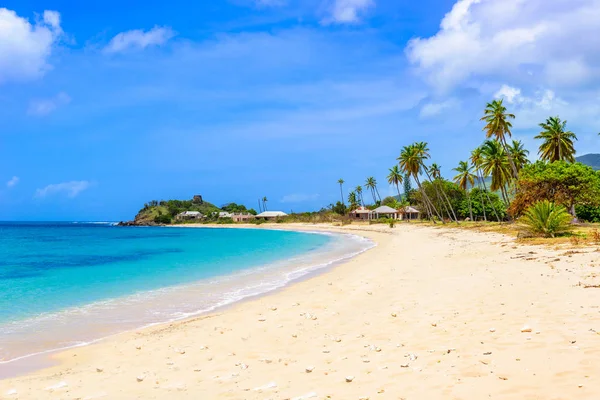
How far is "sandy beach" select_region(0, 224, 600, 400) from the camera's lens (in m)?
4.98

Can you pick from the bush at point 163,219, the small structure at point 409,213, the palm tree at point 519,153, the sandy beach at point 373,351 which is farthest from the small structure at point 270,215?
the sandy beach at point 373,351

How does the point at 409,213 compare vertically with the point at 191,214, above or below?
below

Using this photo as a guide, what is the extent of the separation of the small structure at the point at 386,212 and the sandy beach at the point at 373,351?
285 feet

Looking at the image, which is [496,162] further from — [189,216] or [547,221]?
[189,216]

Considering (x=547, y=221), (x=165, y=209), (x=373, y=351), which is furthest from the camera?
(x=165, y=209)

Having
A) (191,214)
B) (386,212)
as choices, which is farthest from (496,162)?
(191,214)

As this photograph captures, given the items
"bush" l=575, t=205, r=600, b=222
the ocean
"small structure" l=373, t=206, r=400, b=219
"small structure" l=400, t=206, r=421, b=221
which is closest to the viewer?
the ocean

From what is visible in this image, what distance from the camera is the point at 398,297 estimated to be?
11.2 m

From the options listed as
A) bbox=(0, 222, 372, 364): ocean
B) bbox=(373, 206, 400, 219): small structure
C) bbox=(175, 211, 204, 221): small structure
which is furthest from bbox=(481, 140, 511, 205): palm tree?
bbox=(175, 211, 204, 221): small structure

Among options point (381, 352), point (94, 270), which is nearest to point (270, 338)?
point (381, 352)

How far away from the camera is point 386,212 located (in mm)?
97688

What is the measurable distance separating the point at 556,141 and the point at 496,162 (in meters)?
7.04

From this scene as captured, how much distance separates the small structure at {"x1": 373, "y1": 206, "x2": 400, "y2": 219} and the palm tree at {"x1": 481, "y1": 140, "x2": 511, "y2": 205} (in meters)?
42.8

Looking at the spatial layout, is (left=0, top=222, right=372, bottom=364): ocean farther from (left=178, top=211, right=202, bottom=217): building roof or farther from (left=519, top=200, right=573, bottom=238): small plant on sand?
(left=178, top=211, right=202, bottom=217): building roof
